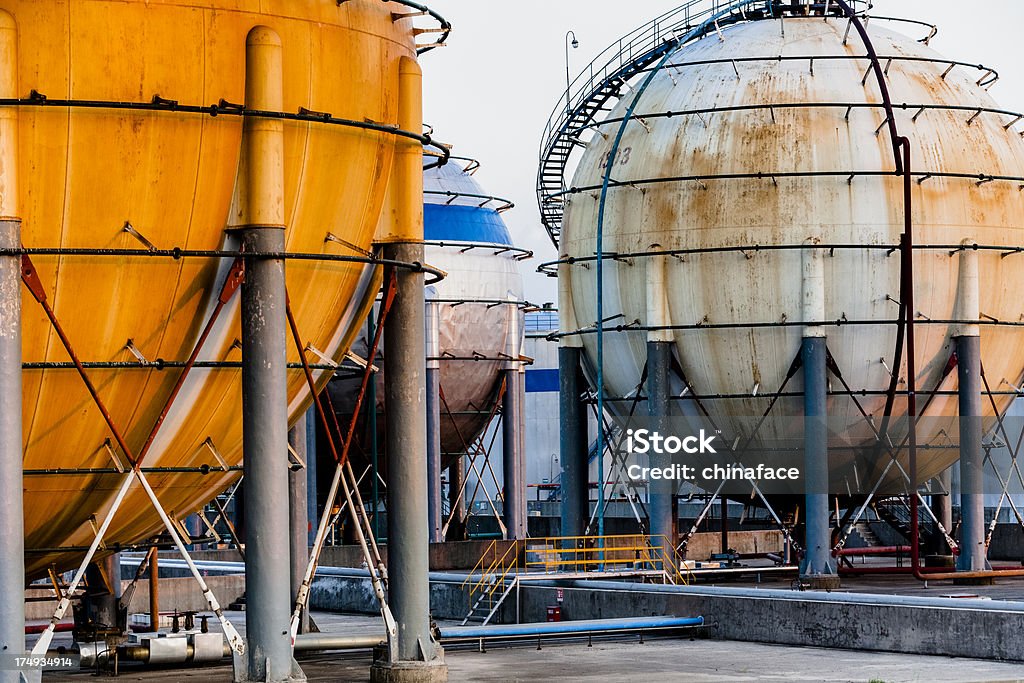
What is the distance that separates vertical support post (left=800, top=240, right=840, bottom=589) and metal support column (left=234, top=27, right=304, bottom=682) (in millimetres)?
13448

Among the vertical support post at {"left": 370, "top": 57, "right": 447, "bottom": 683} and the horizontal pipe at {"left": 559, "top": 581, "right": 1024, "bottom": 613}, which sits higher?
the vertical support post at {"left": 370, "top": 57, "right": 447, "bottom": 683}

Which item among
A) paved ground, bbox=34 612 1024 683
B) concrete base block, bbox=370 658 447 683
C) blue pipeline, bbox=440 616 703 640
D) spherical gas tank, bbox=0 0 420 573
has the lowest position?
paved ground, bbox=34 612 1024 683

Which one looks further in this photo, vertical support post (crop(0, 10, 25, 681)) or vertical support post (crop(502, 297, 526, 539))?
vertical support post (crop(502, 297, 526, 539))

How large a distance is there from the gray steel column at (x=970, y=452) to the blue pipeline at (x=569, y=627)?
739cm

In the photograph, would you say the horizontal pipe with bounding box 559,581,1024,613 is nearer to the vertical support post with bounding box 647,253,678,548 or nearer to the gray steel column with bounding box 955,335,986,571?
the vertical support post with bounding box 647,253,678,548

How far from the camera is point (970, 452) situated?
27141mm

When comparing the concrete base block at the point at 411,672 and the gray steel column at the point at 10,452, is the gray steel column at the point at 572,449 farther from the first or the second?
the gray steel column at the point at 10,452

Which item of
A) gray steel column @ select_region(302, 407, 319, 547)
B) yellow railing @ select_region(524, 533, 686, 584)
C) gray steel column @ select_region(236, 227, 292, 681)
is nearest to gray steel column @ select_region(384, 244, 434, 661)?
gray steel column @ select_region(236, 227, 292, 681)

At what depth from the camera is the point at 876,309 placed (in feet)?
86.4

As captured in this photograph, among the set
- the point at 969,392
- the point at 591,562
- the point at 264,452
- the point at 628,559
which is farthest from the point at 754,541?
the point at 264,452

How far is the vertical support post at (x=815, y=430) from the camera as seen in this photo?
26047 millimetres

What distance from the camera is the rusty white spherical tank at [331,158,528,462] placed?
1522 inches

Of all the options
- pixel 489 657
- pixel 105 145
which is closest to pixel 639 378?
pixel 489 657

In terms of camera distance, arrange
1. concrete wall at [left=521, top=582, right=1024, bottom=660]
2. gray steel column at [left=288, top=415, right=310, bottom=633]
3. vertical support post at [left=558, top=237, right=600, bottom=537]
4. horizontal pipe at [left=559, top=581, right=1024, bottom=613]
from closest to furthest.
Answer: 1. concrete wall at [left=521, top=582, right=1024, bottom=660]
2. horizontal pipe at [left=559, top=581, right=1024, bottom=613]
3. gray steel column at [left=288, top=415, right=310, bottom=633]
4. vertical support post at [left=558, top=237, right=600, bottom=537]
